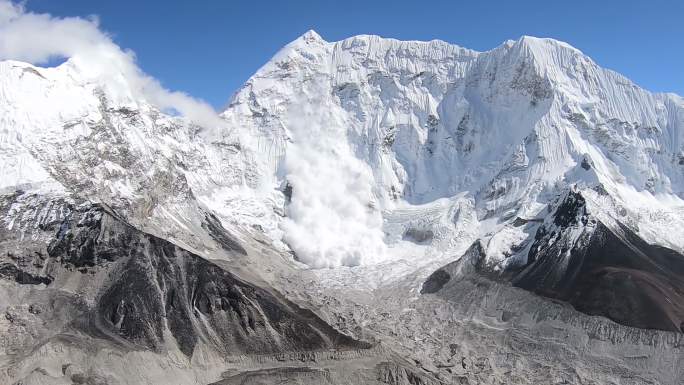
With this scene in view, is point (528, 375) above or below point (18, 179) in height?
below

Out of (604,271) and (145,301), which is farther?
(604,271)

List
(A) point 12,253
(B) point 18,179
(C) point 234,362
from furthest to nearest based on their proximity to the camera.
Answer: (B) point 18,179 < (A) point 12,253 < (C) point 234,362

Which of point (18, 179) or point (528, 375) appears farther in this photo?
point (18, 179)

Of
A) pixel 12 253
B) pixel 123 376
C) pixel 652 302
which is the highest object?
pixel 652 302

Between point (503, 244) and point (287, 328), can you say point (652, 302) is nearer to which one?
point (503, 244)

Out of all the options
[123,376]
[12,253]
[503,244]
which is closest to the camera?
[123,376]

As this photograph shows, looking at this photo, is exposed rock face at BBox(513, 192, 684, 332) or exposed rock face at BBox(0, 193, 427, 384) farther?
exposed rock face at BBox(513, 192, 684, 332)

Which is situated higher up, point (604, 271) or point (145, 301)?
point (604, 271)

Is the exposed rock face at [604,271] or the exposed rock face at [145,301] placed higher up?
the exposed rock face at [604,271]

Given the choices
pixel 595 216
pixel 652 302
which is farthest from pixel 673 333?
pixel 595 216

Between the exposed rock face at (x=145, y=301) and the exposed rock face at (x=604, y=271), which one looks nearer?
the exposed rock face at (x=145, y=301)

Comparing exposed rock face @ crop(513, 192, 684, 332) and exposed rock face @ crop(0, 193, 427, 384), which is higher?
exposed rock face @ crop(513, 192, 684, 332)
